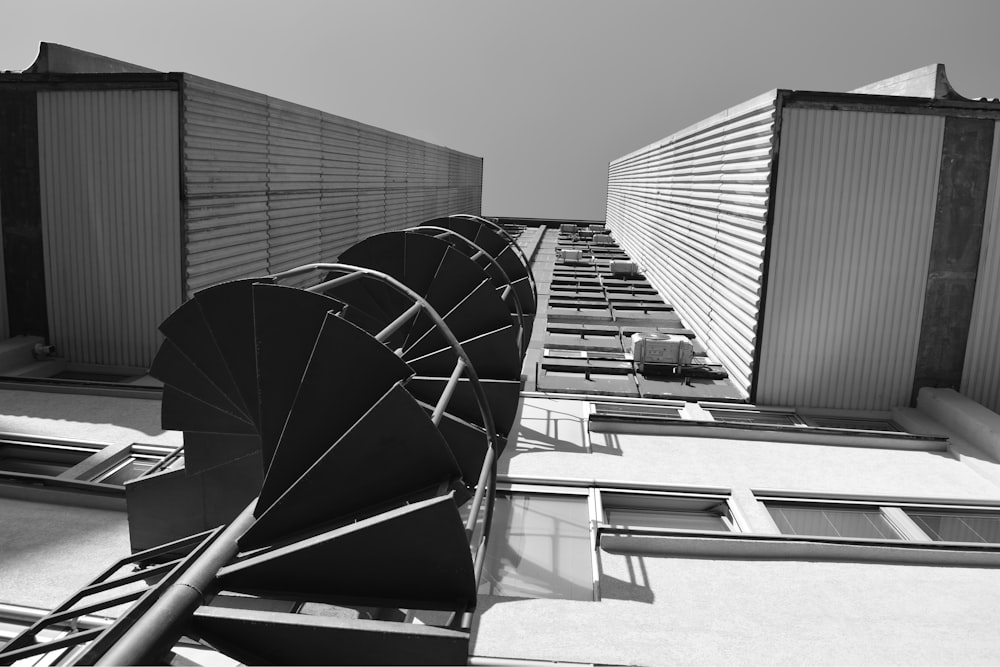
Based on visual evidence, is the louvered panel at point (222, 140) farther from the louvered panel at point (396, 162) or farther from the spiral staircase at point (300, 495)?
the louvered panel at point (396, 162)

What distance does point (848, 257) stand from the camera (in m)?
18.2

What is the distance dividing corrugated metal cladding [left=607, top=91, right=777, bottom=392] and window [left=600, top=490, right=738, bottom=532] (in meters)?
6.04

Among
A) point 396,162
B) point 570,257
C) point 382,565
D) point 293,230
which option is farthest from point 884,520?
point 396,162

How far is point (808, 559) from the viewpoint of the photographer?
11.5 m

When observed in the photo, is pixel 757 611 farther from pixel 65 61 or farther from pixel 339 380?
pixel 65 61

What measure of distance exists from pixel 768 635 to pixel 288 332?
684 cm

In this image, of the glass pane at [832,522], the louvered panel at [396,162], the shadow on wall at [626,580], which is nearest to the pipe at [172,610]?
the shadow on wall at [626,580]

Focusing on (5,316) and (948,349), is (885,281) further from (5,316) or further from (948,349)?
(5,316)

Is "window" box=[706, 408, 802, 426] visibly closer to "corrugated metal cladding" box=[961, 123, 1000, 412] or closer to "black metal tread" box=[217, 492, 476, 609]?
"corrugated metal cladding" box=[961, 123, 1000, 412]

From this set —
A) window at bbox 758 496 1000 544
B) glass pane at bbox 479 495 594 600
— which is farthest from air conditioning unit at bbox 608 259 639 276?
glass pane at bbox 479 495 594 600

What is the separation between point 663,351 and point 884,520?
8.04 m

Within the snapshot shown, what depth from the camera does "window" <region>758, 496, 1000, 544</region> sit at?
12.8 metres

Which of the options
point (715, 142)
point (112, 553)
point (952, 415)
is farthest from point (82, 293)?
point (952, 415)

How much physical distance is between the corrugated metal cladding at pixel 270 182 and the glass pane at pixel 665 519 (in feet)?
39.4
